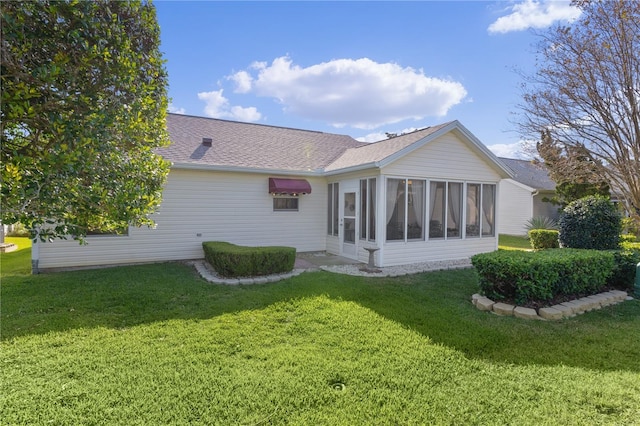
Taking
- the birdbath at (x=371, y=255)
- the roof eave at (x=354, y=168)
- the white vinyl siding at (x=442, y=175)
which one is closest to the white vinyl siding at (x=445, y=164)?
the white vinyl siding at (x=442, y=175)

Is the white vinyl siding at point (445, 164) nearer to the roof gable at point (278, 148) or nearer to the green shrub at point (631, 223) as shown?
the roof gable at point (278, 148)

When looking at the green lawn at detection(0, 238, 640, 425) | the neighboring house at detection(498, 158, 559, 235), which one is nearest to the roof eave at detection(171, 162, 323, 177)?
the green lawn at detection(0, 238, 640, 425)

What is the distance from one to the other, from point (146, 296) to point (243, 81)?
34.5 ft

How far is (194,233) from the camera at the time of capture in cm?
1032

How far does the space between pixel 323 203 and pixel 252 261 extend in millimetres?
5130

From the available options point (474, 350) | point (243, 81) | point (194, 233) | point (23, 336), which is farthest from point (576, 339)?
point (243, 81)

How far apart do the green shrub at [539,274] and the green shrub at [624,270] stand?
795 millimetres

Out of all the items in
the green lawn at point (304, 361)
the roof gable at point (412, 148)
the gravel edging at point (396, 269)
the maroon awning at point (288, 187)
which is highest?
the roof gable at point (412, 148)

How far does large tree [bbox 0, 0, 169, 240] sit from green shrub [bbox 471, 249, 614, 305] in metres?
5.99

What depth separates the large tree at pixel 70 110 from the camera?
111 inches

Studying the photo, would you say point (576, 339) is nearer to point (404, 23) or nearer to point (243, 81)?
point (404, 23)

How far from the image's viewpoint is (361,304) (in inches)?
232

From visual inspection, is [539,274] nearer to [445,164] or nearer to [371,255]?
[371,255]

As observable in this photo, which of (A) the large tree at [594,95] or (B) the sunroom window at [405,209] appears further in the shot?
(B) the sunroom window at [405,209]
